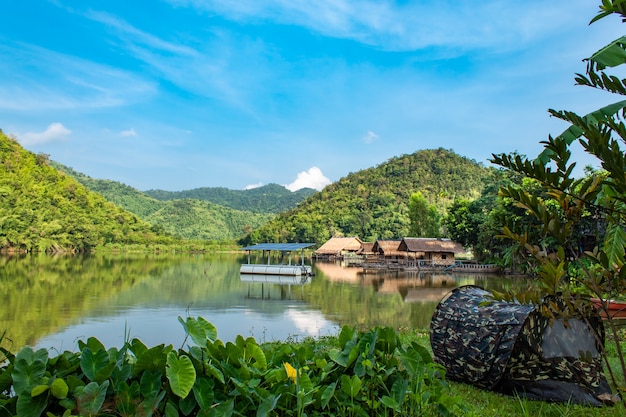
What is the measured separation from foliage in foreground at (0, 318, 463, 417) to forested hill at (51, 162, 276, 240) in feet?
243

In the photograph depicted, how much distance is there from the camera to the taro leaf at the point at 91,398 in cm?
152

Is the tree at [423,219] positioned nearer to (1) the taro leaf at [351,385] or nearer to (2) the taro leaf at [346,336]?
(2) the taro leaf at [346,336]

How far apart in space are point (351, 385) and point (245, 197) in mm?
122488

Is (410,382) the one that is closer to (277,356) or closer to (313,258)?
(277,356)

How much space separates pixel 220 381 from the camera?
178 centimetres

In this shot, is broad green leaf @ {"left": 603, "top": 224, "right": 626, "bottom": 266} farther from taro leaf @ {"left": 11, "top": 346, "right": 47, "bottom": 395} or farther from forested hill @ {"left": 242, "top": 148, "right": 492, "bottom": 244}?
forested hill @ {"left": 242, "top": 148, "right": 492, "bottom": 244}

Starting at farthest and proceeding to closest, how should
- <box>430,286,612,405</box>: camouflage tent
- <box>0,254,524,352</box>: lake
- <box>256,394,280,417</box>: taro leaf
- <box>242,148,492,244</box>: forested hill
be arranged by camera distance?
1. <box>242,148,492,244</box>: forested hill
2. <box>0,254,524,352</box>: lake
3. <box>430,286,612,405</box>: camouflage tent
4. <box>256,394,280,417</box>: taro leaf

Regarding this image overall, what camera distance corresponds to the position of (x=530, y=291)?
67.6 inches

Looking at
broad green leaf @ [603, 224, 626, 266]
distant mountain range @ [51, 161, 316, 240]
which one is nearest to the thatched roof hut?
distant mountain range @ [51, 161, 316, 240]

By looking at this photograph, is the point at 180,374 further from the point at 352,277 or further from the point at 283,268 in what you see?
the point at 283,268

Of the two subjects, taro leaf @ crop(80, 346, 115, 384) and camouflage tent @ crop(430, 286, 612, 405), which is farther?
camouflage tent @ crop(430, 286, 612, 405)

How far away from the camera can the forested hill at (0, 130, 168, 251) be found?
42094mm

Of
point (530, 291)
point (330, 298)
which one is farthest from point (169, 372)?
point (330, 298)

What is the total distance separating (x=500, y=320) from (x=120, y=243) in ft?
177
